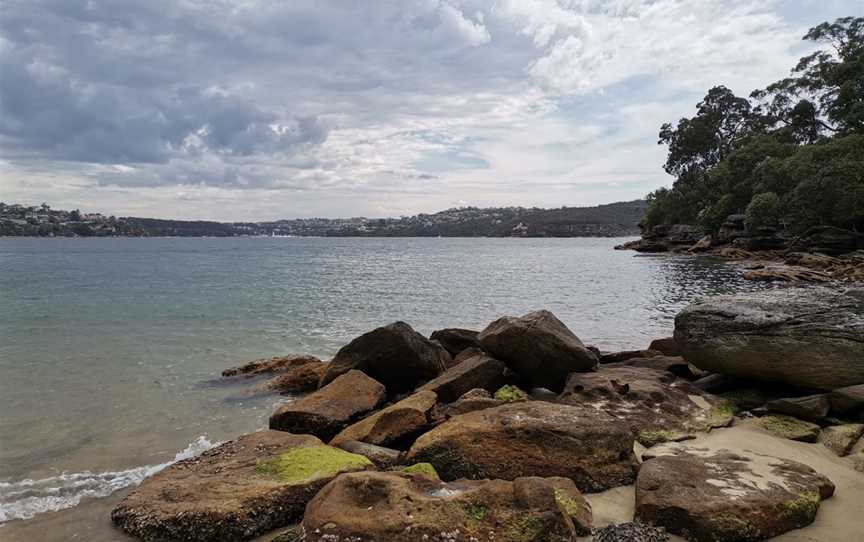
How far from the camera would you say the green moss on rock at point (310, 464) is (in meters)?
5.68

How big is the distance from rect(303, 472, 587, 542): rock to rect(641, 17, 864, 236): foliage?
47.8 metres

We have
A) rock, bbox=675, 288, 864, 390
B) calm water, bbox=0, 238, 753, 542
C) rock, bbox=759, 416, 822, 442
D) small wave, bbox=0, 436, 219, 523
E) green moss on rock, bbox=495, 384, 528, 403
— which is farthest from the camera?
green moss on rock, bbox=495, 384, 528, 403

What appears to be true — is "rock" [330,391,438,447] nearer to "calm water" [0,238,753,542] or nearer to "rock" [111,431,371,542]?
"rock" [111,431,371,542]

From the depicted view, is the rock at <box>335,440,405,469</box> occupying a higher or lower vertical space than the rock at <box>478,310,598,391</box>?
lower

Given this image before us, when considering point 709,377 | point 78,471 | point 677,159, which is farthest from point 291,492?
point 677,159

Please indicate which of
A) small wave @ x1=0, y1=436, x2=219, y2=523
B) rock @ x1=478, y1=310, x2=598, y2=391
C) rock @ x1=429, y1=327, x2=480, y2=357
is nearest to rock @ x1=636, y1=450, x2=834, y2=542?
rock @ x1=478, y1=310, x2=598, y2=391

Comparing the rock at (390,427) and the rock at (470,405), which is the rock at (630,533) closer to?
the rock at (470,405)

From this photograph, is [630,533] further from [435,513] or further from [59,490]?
[59,490]

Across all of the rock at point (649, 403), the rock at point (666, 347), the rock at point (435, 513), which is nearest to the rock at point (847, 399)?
the rock at point (649, 403)

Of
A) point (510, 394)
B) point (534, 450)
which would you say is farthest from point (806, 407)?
point (534, 450)

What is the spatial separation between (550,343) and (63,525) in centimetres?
733

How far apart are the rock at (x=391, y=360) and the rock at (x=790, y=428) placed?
18.3 ft

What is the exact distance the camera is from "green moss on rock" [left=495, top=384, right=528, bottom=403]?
8.70m

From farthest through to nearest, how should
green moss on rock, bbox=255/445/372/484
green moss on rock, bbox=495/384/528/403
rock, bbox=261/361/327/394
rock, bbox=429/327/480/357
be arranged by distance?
rock, bbox=429/327/480/357, rock, bbox=261/361/327/394, green moss on rock, bbox=495/384/528/403, green moss on rock, bbox=255/445/372/484
